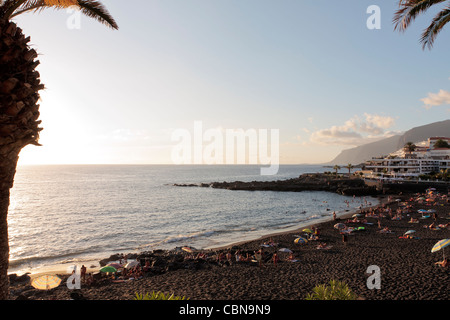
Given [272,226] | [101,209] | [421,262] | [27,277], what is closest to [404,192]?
[272,226]

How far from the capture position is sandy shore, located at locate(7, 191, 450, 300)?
13.5 metres

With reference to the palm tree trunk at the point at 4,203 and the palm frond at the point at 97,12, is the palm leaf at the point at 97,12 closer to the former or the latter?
the palm frond at the point at 97,12

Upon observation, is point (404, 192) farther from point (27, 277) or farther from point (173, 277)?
point (27, 277)

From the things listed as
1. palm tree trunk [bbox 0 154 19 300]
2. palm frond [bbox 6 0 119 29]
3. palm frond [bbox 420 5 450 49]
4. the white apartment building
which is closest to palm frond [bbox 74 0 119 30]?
palm frond [bbox 6 0 119 29]

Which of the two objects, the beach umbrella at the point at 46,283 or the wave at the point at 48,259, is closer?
the beach umbrella at the point at 46,283

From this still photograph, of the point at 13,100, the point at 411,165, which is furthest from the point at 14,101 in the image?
the point at 411,165

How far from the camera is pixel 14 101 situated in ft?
17.0

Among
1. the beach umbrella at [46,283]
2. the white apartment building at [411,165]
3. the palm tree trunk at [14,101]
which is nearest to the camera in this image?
the palm tree trunk at [14,101]

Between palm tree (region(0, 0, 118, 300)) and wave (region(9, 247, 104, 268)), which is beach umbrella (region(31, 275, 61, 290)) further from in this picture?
palm tree (region(0, 0, 118, 300))

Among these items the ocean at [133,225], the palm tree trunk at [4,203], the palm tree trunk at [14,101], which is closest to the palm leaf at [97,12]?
the palm tree trunk at [14,101]

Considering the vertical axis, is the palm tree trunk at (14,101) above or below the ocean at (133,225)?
above

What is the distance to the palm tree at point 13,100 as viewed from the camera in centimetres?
514

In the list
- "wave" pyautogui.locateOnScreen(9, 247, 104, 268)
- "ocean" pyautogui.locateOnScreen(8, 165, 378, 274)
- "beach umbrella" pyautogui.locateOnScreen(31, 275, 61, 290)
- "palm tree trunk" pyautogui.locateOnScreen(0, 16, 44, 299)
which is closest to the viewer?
"palm tree trunk" pyautogui.locateOnScreen(0, 16, 44, 299)

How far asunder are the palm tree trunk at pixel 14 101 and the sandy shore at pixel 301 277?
10512 mm
